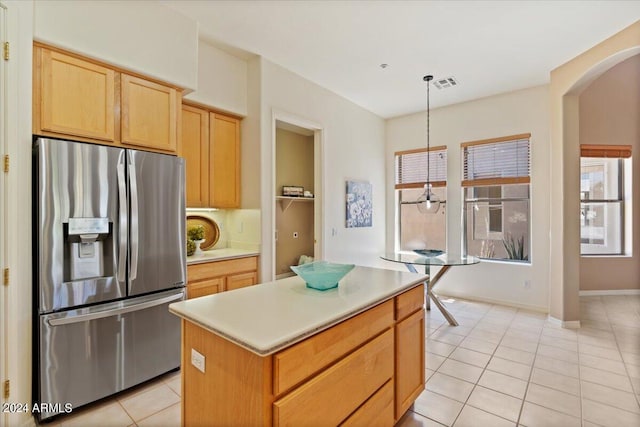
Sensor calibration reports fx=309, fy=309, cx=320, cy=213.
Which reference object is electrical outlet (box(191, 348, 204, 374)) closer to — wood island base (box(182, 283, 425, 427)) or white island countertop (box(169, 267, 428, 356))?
wood island base (box(182, 283, 425, 427))

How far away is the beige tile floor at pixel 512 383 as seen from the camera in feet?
6.54

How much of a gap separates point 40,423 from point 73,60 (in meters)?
2.36

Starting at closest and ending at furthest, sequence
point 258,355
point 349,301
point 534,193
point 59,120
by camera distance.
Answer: point 258,355 < point 349,301 < point 59,120 < point 534,193

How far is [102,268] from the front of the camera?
211 centimetres

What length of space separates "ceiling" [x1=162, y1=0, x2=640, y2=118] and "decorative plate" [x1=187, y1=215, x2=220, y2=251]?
183 cm

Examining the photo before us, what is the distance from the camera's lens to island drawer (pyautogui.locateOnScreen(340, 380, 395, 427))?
1.46 m

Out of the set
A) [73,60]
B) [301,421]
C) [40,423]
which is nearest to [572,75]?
[301,421]

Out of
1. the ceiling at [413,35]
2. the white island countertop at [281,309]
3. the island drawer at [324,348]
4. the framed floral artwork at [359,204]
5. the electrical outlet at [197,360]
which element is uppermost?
the ceiling at [413,35]

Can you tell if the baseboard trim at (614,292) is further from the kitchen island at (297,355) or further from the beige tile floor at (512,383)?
the kitchen island at (297,355)

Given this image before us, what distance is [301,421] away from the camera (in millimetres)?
1174

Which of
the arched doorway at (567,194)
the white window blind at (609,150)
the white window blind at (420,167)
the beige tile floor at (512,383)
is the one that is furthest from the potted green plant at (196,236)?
the white window blind at (609,150)

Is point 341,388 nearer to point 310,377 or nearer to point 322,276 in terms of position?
point 310,377

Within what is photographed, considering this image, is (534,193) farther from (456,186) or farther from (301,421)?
(301,421)

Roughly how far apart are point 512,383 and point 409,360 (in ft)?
3.69
